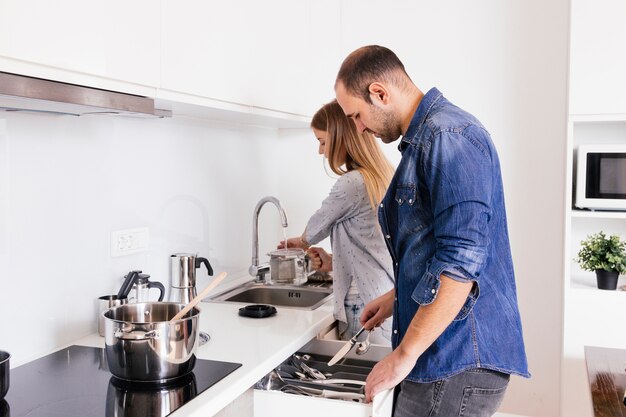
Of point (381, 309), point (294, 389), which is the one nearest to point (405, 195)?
point (381, 309)

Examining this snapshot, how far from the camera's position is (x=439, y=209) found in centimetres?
135

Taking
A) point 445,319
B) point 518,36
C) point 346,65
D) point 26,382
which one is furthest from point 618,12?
point 26,382

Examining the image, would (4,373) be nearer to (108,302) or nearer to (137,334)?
(137,334)

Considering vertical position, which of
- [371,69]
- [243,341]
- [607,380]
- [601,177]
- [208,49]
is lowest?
[607,380]

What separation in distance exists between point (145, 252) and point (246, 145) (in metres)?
0.89

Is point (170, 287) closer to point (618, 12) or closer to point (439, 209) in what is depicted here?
point (439, 209)

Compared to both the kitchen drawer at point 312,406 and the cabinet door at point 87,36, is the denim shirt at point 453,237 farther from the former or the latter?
the cabinet door at point 87,36

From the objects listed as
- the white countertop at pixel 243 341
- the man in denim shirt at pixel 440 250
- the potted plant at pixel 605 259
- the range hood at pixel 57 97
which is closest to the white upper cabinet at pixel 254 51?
the range hood at pixel 57 97

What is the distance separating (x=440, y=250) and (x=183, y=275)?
107 cm

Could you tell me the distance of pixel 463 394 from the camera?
1449 mm

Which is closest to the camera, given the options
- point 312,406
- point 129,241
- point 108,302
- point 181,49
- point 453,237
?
point 453,237

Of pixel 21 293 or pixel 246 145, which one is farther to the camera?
pixel 246 145

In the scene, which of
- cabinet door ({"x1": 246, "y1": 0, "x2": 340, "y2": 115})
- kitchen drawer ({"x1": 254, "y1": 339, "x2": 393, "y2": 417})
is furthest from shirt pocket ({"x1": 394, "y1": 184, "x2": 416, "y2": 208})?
cabinet door ({"x1": 246, "y1": 0, "x2": 340, "y2": 115})

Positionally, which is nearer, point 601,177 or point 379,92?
point 379,92
